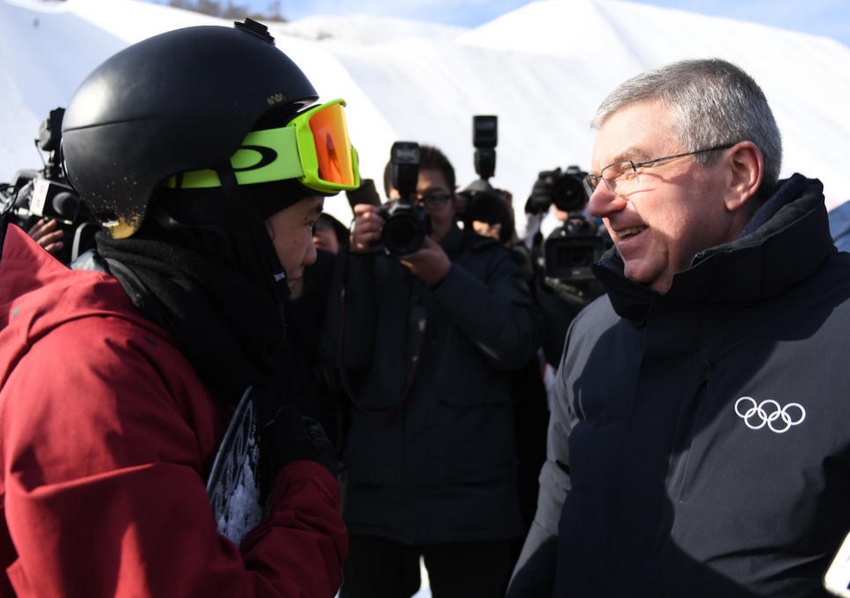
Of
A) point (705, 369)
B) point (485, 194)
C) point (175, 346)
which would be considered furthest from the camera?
point (485, 194)

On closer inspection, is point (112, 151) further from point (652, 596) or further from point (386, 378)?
point (386, 378)

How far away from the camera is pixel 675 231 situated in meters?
1.87

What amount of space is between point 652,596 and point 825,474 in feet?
1.38

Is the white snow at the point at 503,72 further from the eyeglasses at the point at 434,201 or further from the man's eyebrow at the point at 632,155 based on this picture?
the man's eyebrow at the point at 632,155

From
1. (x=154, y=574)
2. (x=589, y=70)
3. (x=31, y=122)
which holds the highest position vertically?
(x=154, y=574)

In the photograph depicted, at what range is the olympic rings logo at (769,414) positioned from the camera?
162 cm

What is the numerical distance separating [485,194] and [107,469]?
2839 millimetres

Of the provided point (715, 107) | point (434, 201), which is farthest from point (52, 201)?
point (715, 107)

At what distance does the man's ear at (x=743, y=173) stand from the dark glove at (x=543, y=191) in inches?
84.8

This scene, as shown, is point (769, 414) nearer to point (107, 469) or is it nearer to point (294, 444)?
point (294, 444)

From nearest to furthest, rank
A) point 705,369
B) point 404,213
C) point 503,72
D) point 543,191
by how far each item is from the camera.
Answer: point 705,369
point 404,213
point 543,191
point 503,72

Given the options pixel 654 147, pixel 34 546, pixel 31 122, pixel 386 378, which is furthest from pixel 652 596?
pixel 31 122

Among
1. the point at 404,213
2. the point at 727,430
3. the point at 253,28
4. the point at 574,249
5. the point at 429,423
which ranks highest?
the point at 253,28

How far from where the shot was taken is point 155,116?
161 centimetres
